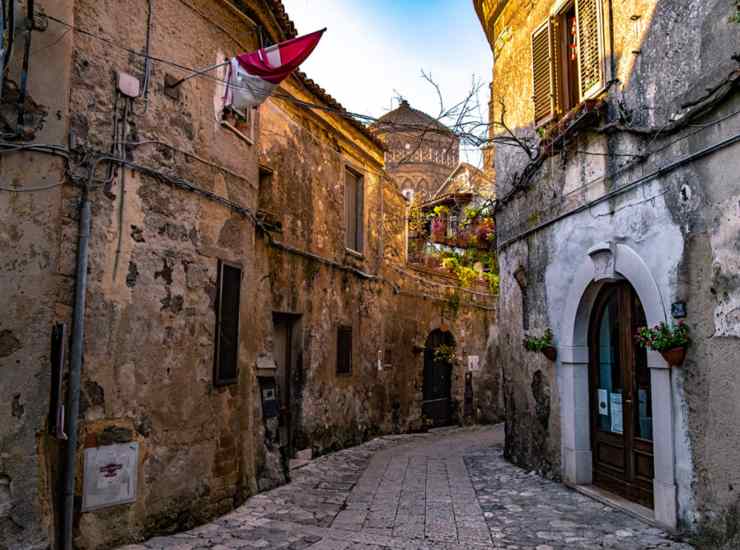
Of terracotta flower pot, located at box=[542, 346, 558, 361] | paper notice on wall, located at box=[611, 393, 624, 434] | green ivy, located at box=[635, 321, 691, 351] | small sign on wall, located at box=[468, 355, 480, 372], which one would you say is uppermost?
green ivy, located at box=[635, 321, 691, 351]

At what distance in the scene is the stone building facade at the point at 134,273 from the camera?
4121 millimetres

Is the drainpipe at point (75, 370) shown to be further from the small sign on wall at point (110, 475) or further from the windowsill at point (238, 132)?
the windowsill at point (238, 132)

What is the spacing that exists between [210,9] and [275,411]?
170 inches

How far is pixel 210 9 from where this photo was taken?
598 centimetres

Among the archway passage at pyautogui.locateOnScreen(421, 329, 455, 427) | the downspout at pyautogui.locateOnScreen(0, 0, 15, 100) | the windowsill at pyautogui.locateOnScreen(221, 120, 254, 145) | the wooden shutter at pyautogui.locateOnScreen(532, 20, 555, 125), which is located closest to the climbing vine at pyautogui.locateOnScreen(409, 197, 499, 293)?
the archway passage at pyautogui.locateOnScreen(421, 329, 455, 427)

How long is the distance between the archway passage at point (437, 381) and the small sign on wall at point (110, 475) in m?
9.29

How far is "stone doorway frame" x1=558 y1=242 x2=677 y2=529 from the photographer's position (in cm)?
523

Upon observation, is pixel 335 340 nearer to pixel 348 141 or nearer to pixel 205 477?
pixel 348 141

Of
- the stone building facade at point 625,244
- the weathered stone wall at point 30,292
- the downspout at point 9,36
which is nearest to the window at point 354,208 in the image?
the stone building facade at point 625,244

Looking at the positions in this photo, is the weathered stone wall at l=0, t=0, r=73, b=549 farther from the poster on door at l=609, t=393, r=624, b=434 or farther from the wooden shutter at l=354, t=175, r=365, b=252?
the wooden shutter at l=354, t=175, r=365, b=252

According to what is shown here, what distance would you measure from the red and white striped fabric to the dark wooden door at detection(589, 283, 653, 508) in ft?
12.9

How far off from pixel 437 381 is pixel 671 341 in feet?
31.2

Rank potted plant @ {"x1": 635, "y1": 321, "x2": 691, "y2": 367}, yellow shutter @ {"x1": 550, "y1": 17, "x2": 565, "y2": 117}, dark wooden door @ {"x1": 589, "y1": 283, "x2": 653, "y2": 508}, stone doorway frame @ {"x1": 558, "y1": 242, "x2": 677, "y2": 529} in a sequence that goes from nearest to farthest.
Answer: potted plant @ {"x1": 635, "y1": 321, "x2": 691, "y2": 367}, stone doorway frame @ {"x1": 558, "y1": 242, "x2": 677, "y2": 529}, dark wooden door @ {"x1": 589, "y1": 283, "x2": 653, "y2": 508}, yellow shutter @ {"x1": 550, "y1": 17, "x2": 565, "y2": 117}

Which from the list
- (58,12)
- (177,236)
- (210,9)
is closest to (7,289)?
(177,236)
